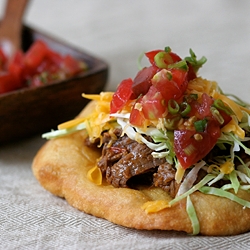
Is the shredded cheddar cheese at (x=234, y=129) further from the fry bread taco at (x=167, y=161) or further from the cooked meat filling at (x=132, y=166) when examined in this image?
the cooked meat filling at (x=132, y=166)

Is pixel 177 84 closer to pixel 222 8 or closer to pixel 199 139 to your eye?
pixel 199 139

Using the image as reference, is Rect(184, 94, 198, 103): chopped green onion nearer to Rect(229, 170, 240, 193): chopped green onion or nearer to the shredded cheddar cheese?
the shredded cheddar cheese

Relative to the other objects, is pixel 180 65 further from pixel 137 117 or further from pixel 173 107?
pixel 137 117

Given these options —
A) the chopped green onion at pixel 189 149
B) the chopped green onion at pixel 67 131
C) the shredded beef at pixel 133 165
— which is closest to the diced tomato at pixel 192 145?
the chopped green onion at pixel 189 149

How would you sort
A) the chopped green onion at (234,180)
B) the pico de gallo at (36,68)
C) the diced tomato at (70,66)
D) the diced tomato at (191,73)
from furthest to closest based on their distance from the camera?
the diced tomato at (70,66)
the pico de gallo at (36,68)
the diced tomato at (191,73)
the chopped green onion at (234,180)

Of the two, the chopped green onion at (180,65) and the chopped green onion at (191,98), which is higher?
the chopped green onion at (180,65)

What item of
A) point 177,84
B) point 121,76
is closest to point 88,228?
point 177,84
